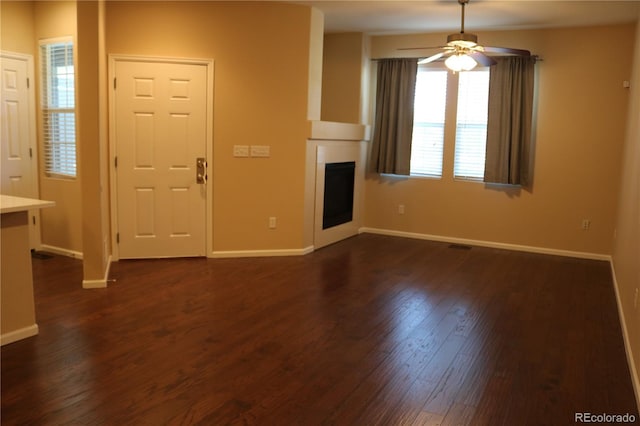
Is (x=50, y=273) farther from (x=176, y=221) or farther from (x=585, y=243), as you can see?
(x=585, y=243)

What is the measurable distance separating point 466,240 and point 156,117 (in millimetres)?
4113

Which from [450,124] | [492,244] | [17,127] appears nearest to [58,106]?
[17,127]

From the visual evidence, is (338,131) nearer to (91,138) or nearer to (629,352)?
(91,138)

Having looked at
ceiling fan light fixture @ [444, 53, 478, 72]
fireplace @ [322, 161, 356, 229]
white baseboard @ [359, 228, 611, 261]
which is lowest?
white baseboard @ [359, 228, 611, 261]

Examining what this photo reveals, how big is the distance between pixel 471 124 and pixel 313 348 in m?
4.35

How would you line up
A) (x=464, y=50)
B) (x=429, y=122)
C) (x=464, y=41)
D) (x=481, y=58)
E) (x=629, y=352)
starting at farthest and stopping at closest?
1. (x=429, y=122)
2. (x=481, y=58)
3. (x=464, y=50)
4. (x=464, y=41)
5. (x=629, y=352)

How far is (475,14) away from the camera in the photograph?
225 inches

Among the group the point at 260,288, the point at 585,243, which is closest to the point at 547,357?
the point at 260,288

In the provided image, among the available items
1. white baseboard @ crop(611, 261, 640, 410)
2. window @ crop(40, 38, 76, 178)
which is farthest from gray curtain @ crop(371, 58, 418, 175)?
window @ crop(40, 38, 76, 178)

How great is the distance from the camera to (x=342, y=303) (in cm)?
437

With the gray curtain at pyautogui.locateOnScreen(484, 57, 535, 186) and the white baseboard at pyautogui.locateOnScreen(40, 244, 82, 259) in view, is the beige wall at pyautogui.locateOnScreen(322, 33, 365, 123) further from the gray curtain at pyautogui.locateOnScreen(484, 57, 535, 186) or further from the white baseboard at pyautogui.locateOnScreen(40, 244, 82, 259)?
the white baseboard at pyautogui.locateOnScreen(40, 244, 82, 259)

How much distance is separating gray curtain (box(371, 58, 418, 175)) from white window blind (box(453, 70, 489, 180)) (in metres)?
0.63

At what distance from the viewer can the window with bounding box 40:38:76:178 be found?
17.8 feet

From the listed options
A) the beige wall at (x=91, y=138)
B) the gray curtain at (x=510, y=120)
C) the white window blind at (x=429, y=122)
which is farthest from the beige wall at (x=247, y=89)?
the gray curtain at (x=510, y=120)
